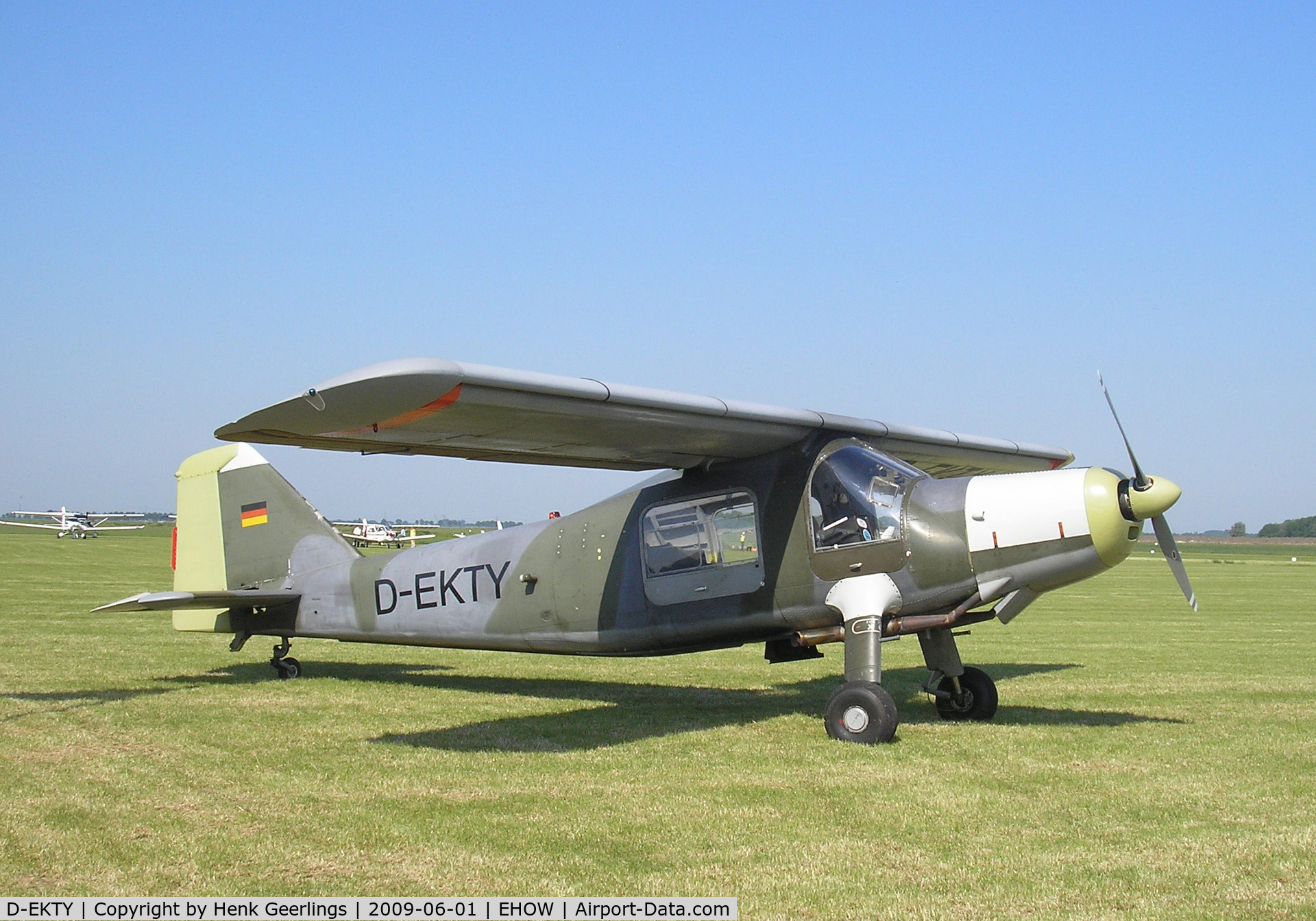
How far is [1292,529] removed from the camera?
176125 mm

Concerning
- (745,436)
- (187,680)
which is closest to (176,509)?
(187,680)

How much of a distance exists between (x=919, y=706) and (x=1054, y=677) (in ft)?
9.54

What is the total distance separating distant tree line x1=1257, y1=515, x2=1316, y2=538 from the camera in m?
170

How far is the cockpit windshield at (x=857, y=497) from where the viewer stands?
29.3 ft

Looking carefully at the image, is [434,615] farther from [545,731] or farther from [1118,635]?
[1118,635]

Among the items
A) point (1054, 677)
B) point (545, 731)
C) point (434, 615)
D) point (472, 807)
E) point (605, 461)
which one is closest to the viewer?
point (472, 807)

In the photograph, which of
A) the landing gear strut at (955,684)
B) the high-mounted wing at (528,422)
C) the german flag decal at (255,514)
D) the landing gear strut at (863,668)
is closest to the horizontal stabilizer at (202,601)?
the german flag decal at (255,514)

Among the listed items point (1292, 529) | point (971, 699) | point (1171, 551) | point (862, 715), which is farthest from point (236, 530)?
point (1292, 529)

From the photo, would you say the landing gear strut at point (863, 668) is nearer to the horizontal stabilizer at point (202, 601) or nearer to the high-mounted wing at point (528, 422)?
the high-mounted wing at point (528, 422)

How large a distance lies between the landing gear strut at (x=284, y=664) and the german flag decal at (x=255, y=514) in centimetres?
149

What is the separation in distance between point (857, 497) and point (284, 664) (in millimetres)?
6908

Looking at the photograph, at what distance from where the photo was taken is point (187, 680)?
39.0 ft

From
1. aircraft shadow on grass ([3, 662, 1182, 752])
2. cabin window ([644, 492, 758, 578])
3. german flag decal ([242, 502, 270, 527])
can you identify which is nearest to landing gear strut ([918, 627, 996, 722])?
aircraft shadow on grass ([3, 662, 1182, 752])

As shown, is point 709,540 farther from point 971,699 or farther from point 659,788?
point 659,788
